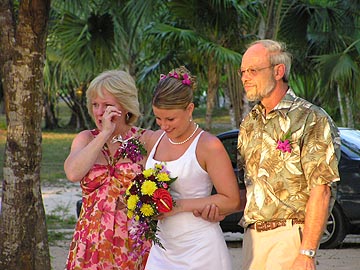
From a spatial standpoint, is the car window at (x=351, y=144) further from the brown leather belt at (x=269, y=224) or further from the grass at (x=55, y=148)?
the grass at (x=55, y=148)

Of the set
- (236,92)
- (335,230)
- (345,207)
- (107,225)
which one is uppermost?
(107,225)

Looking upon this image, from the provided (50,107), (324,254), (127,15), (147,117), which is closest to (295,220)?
(324,254)

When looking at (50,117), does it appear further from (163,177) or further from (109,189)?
(163,177)

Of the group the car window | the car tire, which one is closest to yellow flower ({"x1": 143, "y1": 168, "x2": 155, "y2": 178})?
the car tire

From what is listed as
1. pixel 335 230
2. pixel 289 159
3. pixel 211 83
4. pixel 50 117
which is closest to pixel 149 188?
A: pixel 289 159

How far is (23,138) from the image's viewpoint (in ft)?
23.4

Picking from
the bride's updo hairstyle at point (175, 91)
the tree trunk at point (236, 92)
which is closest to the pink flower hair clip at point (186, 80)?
the bride's updo hairstyle at point (175, 91)

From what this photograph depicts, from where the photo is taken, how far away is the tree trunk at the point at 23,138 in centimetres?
712

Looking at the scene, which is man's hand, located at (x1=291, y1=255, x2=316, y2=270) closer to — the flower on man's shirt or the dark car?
the flower on man's shirt

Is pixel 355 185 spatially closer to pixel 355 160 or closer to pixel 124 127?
pixel 355 160

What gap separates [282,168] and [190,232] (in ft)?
1.87

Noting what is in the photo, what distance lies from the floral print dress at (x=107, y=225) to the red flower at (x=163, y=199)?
0.52 metres

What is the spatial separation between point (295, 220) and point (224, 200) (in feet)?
1.22

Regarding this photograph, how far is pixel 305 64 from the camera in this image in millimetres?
20453
